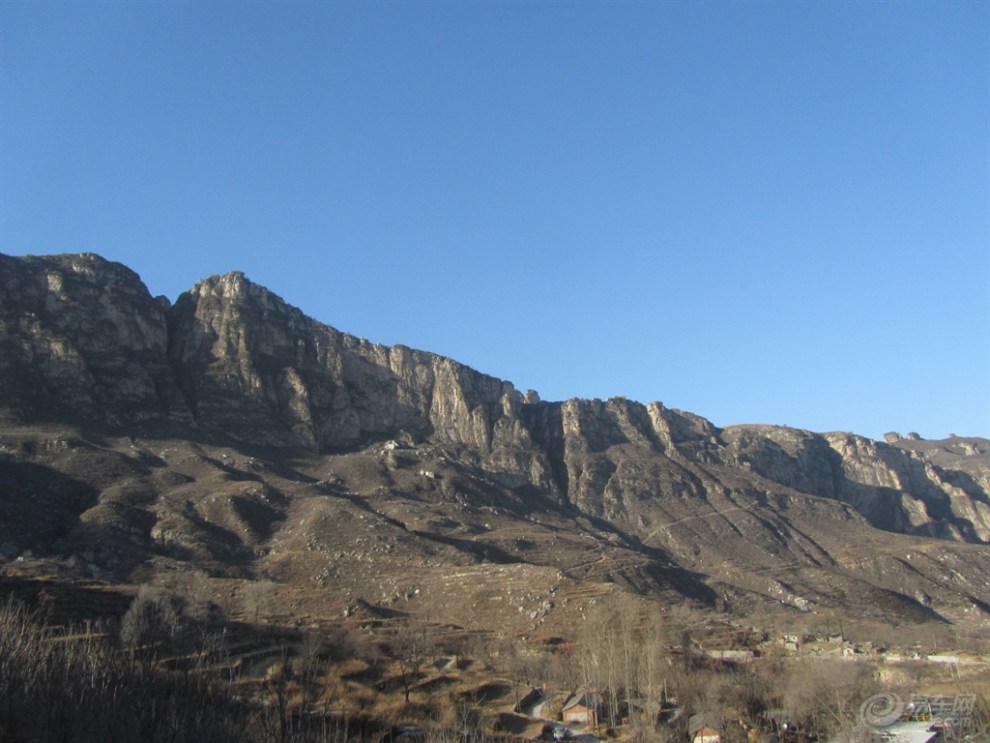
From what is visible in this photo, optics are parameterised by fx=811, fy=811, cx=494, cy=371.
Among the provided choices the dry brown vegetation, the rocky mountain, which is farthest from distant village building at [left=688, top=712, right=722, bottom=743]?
the rocky mountain

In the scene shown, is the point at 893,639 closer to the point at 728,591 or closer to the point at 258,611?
the point at 728,591

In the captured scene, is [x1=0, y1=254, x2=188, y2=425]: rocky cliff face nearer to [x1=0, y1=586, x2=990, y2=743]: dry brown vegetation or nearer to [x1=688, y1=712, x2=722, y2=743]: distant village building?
[x1=0, y1=586, x2=990, y2=743]: dry brown vegetation

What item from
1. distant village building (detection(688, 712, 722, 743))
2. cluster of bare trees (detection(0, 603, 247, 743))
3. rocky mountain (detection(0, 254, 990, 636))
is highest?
rocky mountain (detection(0, 254, 990, 636))

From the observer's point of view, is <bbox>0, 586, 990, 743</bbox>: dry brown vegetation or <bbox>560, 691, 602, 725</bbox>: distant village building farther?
<bbox>560, 691, 602, 725</bbox>: distant village building

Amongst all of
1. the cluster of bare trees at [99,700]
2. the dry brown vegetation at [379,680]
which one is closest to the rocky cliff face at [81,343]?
the dry brown vegetation at [379,680]
